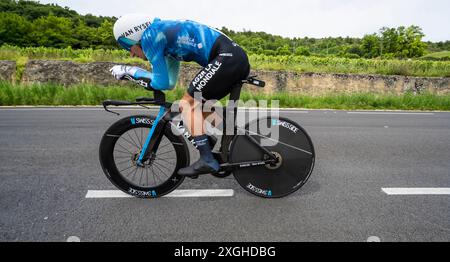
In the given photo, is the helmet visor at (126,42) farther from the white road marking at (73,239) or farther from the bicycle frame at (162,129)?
the white road marking at (73,239)

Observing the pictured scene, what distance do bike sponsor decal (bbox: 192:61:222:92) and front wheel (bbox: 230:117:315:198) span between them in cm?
63

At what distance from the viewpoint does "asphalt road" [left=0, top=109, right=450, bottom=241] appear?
2529mm

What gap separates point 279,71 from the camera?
15.4m

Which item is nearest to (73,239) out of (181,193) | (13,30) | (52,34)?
(181,193)

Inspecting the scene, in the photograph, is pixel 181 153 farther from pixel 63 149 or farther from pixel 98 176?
pixel 63 149

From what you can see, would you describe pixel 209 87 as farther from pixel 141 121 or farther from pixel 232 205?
pixel 232 205

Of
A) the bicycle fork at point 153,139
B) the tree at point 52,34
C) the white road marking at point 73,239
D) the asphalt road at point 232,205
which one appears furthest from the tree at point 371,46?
the white road marking at point 73,239

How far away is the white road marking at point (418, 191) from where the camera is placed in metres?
3.35

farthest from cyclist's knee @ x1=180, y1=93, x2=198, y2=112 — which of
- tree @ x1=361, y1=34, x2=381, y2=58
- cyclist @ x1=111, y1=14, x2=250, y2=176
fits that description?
tree @ x1=361, y1=34, x2=381, y2=58

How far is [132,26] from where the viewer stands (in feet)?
8.68

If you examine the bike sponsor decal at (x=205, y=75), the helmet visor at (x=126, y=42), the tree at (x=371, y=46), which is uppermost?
the tree at (x=371, y=46)

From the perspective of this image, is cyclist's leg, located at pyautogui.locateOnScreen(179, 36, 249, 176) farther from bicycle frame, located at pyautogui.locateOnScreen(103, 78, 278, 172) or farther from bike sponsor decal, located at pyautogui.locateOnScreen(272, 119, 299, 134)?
bike sponsor decal, located at pyautogui.locateOnScreen(272, 119, 299, 134)

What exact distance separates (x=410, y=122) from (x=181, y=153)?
22.8 ft

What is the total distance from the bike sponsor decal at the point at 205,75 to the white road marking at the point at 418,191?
7.57 ft
